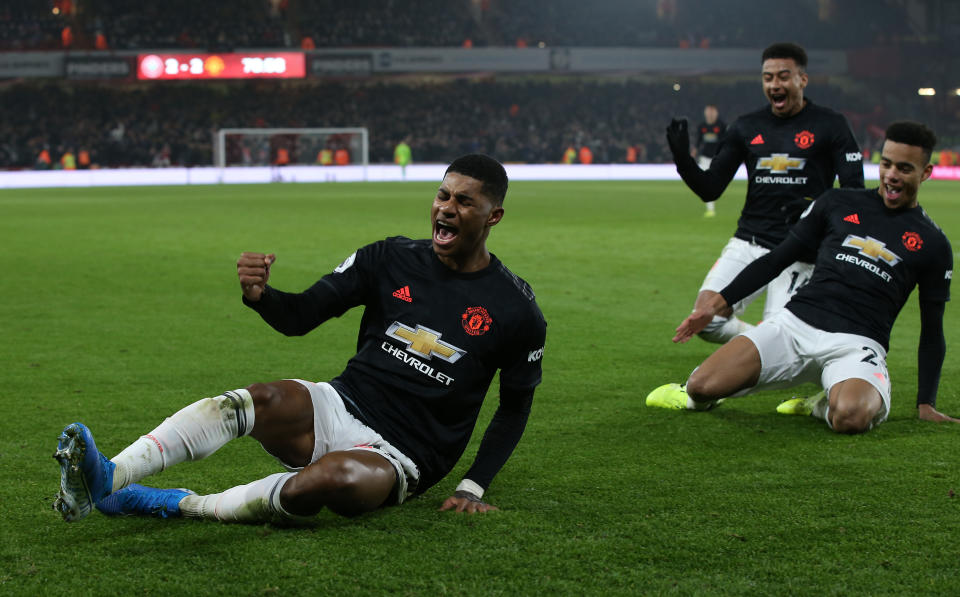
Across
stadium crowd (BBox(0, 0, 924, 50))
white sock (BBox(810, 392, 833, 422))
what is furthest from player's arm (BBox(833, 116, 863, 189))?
stadium crowd (BBox(0, 0, 924, 50))

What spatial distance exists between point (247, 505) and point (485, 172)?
1.34m

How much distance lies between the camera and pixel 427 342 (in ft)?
12.1

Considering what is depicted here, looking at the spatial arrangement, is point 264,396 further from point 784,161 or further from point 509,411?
point 784,161

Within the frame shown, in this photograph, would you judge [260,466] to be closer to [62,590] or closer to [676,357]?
[62,590]

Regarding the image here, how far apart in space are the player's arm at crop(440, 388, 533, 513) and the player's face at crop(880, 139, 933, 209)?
2.33m

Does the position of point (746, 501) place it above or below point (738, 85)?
below

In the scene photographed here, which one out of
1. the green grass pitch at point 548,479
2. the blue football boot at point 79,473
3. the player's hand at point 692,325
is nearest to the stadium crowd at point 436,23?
the green grass pitch at point 548,479

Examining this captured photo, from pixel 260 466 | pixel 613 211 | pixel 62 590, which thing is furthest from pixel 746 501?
pixel 613 211

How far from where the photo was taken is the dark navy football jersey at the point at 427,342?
369cm

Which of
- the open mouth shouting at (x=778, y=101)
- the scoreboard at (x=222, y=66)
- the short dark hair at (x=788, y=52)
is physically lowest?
the open mouth shouting at (x=778, y=101)

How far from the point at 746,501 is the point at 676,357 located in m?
3.26

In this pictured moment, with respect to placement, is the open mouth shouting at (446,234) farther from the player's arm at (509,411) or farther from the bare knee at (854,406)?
the bare knee at (854,406)

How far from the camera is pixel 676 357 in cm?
718

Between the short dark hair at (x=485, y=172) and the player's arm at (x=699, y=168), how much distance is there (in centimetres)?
222
